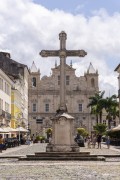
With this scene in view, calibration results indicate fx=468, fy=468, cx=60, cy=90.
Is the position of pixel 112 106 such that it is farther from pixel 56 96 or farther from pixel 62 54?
pixel 62 54

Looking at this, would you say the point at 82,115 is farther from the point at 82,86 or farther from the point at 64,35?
the point at 64,35

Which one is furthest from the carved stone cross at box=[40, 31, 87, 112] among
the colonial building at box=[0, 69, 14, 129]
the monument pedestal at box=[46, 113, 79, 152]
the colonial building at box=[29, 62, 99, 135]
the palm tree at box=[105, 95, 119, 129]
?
the colonial building at box=[29, 62, 99, 135]

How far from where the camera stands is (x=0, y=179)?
14.5m

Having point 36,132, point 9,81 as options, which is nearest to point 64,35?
point 9,81

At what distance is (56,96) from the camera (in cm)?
10244

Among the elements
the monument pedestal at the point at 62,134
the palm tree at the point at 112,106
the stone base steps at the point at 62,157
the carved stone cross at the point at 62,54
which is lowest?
the stone base steps at the point at 62,157

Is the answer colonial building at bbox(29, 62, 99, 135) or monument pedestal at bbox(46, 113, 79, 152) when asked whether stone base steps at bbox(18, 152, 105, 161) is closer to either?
monument pedestal at bbox(46, 113, 79, 152)

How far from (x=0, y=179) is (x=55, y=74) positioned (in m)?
87.6

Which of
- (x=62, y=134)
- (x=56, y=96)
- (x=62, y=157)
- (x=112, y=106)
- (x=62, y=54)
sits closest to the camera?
(x=62, y=157)

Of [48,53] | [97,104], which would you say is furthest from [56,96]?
[48,53]

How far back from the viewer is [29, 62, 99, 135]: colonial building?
10188 centimetres

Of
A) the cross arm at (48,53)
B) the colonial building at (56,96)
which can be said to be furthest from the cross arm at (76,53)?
the colonial building at (56,96)

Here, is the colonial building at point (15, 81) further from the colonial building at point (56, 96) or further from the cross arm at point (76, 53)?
the cross arm at point (76, 53)

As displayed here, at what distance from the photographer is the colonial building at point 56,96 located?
102m
